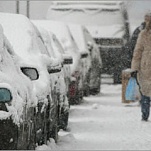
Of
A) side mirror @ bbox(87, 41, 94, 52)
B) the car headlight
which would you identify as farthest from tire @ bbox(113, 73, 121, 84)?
the car headlight

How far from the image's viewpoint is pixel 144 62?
11.1 m

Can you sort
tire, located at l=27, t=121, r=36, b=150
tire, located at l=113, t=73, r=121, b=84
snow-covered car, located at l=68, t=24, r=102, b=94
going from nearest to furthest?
tire, located at l=27, t=121, r=36, b=150 < snow-covered car, located at l=68, t=24, r=102, b=94 < tire, located at l=113, t=73, r=121, b=84

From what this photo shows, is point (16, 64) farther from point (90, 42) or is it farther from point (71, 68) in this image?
point (90, 42)

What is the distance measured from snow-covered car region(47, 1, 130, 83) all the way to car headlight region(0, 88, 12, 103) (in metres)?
14.9

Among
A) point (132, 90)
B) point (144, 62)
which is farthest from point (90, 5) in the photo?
point (144, 62)

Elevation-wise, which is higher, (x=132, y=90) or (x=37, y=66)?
(x=37, y=66)

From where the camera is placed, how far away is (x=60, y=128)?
9.73 metres

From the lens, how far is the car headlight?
5474 mm

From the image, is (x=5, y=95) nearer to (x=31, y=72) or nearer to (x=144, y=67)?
(x=31, y=72)

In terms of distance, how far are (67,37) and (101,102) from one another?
1.70 meters

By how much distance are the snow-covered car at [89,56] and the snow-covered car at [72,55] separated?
0.98 m

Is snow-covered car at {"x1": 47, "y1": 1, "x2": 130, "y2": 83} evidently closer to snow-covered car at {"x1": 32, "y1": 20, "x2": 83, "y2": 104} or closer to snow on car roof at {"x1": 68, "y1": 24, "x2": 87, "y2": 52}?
snow on car roof at {"x1": 68, "y1": 24, "x2": 87, "y2": 52}

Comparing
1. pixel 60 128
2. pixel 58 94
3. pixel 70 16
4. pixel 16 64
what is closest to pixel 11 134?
pixel 16 64

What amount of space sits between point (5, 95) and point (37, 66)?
4.57 feet
